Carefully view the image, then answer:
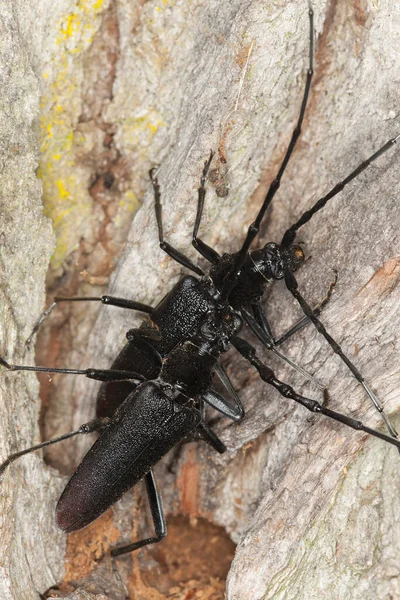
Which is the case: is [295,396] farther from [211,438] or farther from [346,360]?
[211,438]

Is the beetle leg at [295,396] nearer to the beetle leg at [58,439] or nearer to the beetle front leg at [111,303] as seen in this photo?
the beetle front leg at [111,303]

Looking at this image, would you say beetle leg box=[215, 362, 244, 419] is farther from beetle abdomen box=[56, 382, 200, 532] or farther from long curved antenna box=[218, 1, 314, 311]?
long curved antenna box=[218, 1, 314, 311]

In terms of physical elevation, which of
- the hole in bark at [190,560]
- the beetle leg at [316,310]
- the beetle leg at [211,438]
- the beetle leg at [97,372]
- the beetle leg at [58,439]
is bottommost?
the hole in bark at [190,560]

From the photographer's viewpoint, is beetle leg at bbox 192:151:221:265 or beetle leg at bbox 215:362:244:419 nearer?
beetle leg at bbox 192:151:221:265

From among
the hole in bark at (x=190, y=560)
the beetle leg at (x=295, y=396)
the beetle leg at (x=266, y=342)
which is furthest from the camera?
the hole in bark at (x=190, y=560)

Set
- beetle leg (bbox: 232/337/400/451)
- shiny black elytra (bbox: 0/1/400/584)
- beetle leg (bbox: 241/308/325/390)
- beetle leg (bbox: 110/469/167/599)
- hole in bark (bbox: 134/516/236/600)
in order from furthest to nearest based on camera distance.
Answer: hole in bark (bbox: 134/516/236/600)
beetle leg (bbox: 110/469/167/599)
shiny black elytra (bbox: 0/1/400/584)
beetle leg (bbox: 241/308/325/390)
beetle leg (bbox: 232/337/400/451)

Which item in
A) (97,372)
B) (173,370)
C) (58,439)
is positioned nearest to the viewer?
(58,439)

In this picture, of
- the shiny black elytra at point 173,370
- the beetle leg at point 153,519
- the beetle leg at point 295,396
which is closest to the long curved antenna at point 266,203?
the shiny black elytra at point 173,370

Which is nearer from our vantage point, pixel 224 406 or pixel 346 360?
pixel 346 360

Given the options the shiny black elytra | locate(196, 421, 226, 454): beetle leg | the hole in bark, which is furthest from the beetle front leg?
the hole in bark

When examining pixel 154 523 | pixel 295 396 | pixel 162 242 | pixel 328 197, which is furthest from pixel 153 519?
pixel 328 197
